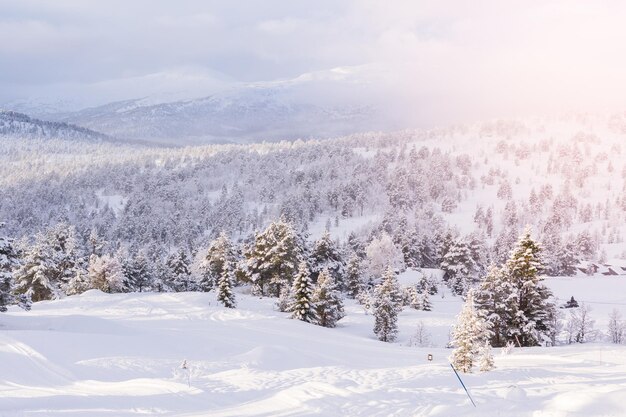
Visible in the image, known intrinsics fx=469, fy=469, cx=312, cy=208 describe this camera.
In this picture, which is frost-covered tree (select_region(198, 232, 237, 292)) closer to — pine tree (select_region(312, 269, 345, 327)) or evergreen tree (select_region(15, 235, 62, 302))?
evergreen tree (select_region(15, 235, 62, 302))

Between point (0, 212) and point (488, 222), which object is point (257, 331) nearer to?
point (488, 222)

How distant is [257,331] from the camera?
30.5 metres

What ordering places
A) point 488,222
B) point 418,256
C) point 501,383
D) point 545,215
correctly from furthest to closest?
point 545,215, point 488,222, point 418,256, point 501,383

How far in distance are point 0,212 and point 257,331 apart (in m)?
184

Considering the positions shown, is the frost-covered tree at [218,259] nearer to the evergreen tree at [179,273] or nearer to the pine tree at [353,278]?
the evergreen tree at [179,273]

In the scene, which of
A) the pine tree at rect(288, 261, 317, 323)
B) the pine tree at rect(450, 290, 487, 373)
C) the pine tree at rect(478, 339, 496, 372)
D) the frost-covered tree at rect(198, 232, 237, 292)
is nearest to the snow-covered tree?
the frost-covered tree at rect(198, 232, 237, 292)

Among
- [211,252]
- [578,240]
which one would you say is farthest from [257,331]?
[578,240]

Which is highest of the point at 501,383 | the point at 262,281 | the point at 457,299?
the point at 501,383

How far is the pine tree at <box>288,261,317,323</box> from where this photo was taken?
39.7m

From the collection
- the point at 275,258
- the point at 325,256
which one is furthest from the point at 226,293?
the point at 325,256

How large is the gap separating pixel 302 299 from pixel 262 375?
69.3 ft

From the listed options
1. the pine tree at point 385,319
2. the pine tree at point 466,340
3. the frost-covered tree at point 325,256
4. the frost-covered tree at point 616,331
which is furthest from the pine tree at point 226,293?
the frost-covered tree at point 616,331

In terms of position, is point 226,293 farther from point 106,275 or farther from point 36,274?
point 106,275

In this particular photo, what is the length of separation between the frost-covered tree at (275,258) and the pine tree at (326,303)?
1270 centimetres
